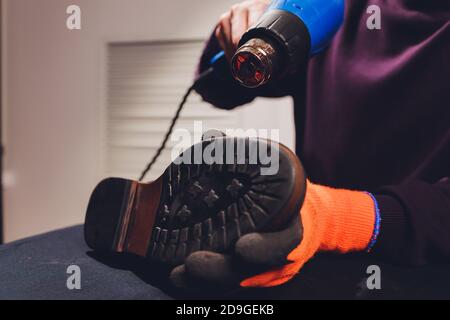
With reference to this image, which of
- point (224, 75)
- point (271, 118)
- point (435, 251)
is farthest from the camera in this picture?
point (271, 118)

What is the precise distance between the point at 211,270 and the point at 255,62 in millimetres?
206

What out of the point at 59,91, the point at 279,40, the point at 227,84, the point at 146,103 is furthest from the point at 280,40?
the point at 59,91

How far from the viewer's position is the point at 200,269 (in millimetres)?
330

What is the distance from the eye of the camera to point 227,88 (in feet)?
2.33

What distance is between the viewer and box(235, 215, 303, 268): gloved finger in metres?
0.32

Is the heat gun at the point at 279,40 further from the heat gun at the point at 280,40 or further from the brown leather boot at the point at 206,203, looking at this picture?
the brown leather boot at the point at 206,203

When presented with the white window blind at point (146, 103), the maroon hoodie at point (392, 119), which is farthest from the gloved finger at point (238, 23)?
the white window blind at point (146, 103)

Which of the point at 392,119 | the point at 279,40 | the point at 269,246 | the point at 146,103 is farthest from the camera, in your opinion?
the point at 146,103

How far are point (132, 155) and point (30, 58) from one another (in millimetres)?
609

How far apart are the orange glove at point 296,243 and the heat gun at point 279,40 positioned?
130 mm

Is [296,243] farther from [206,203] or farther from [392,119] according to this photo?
[392,119]

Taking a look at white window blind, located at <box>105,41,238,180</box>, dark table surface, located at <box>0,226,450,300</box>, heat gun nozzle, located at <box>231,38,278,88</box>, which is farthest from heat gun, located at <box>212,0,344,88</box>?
white window blind, located at <box>105,41,238,180</box>
